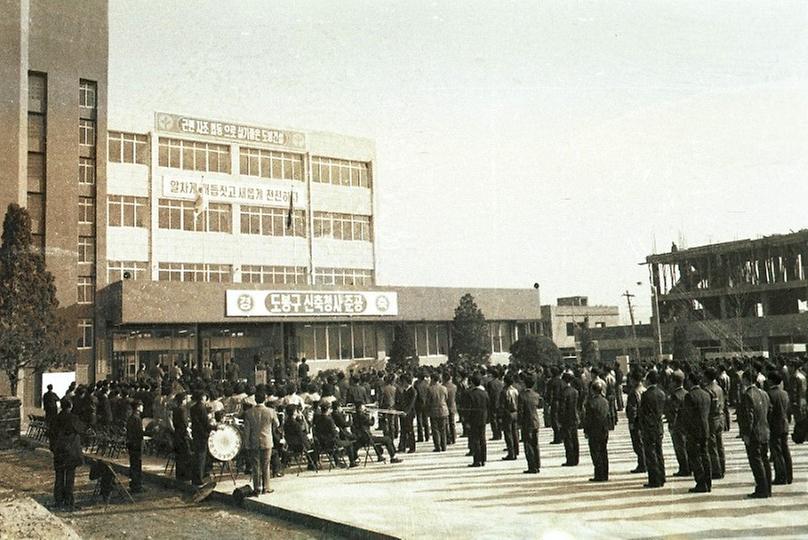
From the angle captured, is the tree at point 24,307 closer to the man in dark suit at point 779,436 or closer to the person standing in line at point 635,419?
the person standing in line at point 635,419

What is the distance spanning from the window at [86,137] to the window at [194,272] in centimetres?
688

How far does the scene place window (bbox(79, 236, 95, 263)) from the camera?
128 feet

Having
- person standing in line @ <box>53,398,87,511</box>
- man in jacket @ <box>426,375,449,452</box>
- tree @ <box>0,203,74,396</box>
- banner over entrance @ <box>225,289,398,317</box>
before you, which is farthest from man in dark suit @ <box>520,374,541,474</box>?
banner over entrance @ <box>225,289,398,317</box>

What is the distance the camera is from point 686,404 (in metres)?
10.8

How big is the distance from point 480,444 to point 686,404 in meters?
4.27

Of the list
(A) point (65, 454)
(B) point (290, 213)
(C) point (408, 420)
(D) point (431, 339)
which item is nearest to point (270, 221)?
(B) point (290, 213)

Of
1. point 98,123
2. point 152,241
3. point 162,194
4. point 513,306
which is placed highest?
point 98,123

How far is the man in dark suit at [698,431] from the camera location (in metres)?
10.3

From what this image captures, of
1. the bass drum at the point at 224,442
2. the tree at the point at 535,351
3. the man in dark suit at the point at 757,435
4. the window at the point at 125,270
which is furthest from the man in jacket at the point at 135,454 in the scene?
the window at the point at 125,270

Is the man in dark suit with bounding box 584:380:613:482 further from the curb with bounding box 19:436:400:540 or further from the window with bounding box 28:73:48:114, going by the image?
the window with bounding box 28:73:48:114

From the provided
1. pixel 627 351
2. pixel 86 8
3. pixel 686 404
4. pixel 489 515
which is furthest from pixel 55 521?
pixel 627 351

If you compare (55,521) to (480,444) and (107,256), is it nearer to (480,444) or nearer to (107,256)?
(480,444)

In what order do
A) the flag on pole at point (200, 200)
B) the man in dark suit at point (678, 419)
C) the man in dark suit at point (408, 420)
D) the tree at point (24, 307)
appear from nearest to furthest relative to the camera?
the man in dark suit at point (678, 419) < the man in dark suit at point (408, 420) < the tree at point (24, 307) < the flag on pole at point (200, 200)

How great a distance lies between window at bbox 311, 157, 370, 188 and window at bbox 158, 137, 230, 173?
577cm
